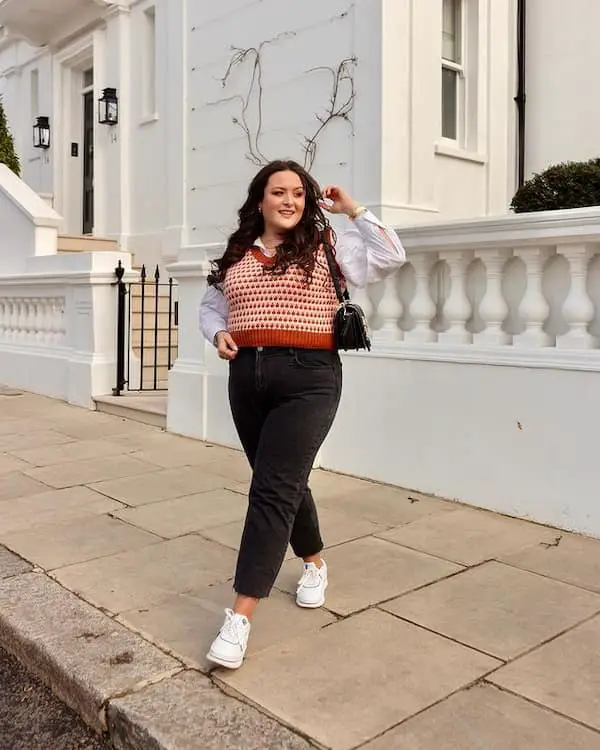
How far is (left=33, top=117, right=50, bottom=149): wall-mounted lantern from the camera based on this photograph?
1388 cm

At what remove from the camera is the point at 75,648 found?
2.87 m

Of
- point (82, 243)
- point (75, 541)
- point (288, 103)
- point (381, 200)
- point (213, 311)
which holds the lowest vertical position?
point (75, 541)

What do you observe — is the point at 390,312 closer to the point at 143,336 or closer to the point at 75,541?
the point at 75,541

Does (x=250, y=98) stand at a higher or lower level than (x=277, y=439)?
higher

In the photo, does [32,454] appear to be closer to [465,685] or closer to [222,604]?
[222,604]

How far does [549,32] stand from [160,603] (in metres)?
7.82

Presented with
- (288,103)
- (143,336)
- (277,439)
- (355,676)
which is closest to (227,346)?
(277,439)

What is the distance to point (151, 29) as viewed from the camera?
11711 millimetres

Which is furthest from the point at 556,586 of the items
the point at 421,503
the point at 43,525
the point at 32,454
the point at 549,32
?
the point at 549,32

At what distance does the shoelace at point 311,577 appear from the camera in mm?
3248

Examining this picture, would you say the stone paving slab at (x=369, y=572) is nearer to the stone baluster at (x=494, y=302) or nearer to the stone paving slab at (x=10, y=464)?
the stone baluster at (x=494, y=302)

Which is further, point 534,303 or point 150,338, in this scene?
point 150,338

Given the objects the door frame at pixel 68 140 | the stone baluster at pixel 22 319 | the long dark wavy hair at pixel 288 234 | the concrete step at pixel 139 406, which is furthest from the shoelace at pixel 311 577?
the door frame at pixel 68 140

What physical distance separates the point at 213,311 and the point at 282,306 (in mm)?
398
